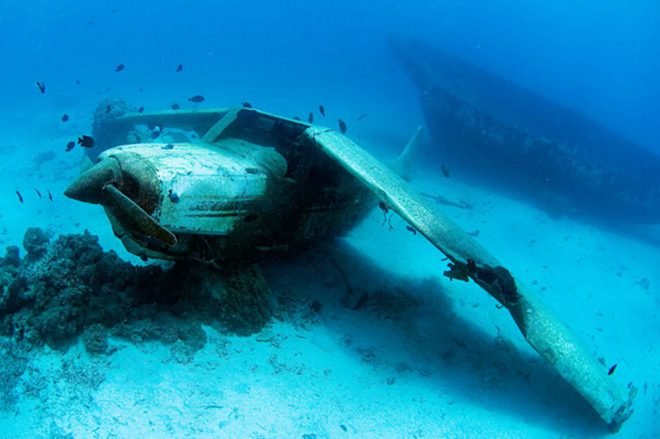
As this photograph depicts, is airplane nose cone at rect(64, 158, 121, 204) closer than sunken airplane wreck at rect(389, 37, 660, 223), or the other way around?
airplane nose cone at rect(64, 158, 121, 204)

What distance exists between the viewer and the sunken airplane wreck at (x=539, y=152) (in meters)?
16.5

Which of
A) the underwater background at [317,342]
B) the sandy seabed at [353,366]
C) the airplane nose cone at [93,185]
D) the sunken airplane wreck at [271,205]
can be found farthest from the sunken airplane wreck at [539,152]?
the airplane nose cone at [93,185]

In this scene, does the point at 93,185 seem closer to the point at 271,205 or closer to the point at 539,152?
the point at 271,205

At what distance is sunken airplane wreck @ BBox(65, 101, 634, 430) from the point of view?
13.5 ft

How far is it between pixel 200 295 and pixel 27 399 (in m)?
2.06

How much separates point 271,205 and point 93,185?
2.37 metres

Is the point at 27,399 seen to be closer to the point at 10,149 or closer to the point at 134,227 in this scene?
the point at 134,227

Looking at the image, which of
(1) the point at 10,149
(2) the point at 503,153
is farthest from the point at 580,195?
(1) the point at 10,149

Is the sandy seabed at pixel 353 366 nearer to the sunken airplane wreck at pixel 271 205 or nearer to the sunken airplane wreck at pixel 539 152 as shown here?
the sunken airplane wreck at pixel 271 205

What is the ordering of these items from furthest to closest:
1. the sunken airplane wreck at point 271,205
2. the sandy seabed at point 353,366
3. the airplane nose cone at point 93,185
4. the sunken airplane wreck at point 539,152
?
the sunken airplane wreck at point 539,152
the sunken airplane wreck at point 271,205
the sandy seabed at point 353,366
the airplane nose cone at point 93,185

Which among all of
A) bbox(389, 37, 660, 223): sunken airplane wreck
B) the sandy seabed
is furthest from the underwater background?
bbox(389, 37, 660, 223): sunken airplane wreck

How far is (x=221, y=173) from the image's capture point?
16.0 feet

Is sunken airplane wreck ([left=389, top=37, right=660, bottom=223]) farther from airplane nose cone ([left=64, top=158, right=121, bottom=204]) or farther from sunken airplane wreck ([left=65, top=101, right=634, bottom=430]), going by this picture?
airplane nose cone ([left=64, top=158, right=121, bottom=204])

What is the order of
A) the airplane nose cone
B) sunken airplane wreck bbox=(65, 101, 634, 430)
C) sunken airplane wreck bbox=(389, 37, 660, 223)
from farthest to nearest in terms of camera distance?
sunken airplane wreck bbox=(389, 37, 660, 223), sunken airplane wreck bbox=(65, 101, 634, 430), the airplane nose cone
